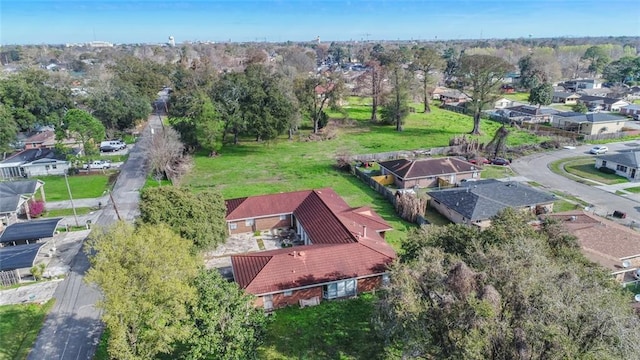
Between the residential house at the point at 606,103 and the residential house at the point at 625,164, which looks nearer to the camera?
the residential house at the point at 625,164

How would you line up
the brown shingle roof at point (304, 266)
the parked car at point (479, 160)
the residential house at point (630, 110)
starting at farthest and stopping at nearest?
1. the residential house at point (630, 110)
2. the parked car at point (479, 160)
3. the brown shingle roof at point (304, 266)

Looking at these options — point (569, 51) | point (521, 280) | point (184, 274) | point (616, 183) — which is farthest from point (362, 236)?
point (569, 51)

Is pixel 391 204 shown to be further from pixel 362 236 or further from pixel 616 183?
pixel 616 183

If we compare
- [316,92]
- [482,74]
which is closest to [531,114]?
[482,74]

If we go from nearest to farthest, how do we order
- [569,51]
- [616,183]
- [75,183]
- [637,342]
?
1. [637,342]
2. [616,183]
3. [75,183]
4. [569,51]

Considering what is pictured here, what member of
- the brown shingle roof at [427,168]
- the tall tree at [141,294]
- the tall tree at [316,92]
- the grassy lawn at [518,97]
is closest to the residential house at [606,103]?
the grassy lawn at [518,97]

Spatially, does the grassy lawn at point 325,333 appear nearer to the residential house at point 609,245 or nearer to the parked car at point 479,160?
the residential house at point 609,245
